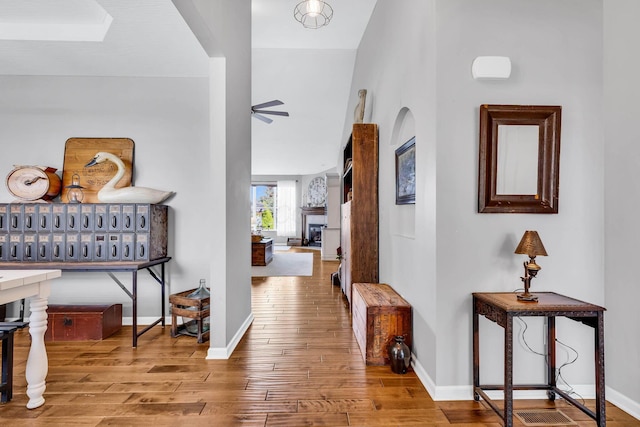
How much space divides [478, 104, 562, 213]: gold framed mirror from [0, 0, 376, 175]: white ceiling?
105 inches

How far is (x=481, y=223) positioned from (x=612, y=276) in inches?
35.6

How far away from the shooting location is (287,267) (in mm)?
7129

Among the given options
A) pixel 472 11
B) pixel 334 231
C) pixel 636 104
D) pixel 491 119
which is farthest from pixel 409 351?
pixel 334 231

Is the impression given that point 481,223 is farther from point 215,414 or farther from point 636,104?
point 215,414

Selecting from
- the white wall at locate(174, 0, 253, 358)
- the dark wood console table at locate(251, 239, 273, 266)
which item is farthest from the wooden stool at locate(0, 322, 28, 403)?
the dark wood console table at locate(251, 239, 273, 266)

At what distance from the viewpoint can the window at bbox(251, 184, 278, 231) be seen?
41.8ft

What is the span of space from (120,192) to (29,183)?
0.94 m

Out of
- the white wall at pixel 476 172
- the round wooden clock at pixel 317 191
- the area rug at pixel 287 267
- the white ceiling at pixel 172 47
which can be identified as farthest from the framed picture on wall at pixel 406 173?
the round wooden clock at pixel 317 191

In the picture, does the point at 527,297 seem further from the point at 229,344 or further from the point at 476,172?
the point at 229,344

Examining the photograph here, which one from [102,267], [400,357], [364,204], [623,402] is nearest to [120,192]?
[102,267]

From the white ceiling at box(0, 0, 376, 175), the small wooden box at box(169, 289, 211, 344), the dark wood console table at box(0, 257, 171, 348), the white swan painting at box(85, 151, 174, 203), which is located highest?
the white ceiling at box(0, 0, 376, 175)

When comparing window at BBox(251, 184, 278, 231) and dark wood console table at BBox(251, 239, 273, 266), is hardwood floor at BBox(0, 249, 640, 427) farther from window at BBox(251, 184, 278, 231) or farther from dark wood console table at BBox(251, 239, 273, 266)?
window at BBox(251, 184, 278, 231)

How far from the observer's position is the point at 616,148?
6.58ft

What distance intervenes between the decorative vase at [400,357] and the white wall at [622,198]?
126 centimetres
